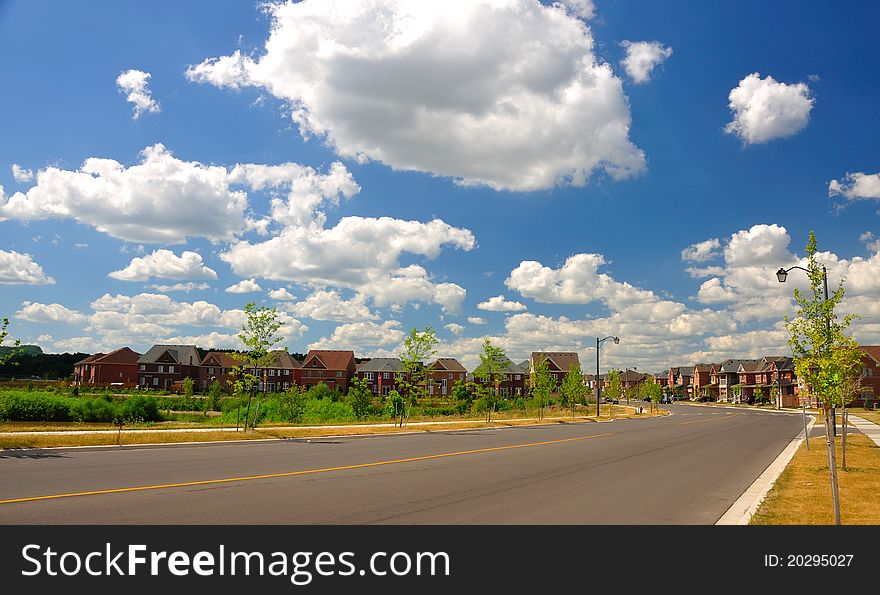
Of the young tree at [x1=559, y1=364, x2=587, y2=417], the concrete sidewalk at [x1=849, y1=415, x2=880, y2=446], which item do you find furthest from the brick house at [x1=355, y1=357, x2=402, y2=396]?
the concrete sidewalk at [x1=849, y1=415, x2=880, y2=446]

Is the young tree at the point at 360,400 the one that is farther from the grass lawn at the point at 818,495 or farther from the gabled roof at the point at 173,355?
the gabled roof at the point at 173,355

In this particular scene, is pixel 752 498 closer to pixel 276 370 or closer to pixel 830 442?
pixel 830 442

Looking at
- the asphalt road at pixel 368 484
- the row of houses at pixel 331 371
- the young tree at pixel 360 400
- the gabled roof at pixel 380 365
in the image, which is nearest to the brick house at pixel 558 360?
the row of houses at pixel 331 371

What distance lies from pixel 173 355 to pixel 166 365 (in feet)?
8.66

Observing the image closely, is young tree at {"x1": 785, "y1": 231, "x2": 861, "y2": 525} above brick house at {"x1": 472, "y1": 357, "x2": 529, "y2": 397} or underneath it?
above

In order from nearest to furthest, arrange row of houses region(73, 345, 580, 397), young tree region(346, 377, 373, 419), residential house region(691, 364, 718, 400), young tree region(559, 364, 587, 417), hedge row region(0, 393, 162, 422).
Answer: hedge row region(0, 393, 162, 422) → young tree region(346, 377, 373, 419) → young tree region(559, 364, 587, 417) → row of houses region(73, 345, 580, 397) → residential house region(691, 364, 718, 400)

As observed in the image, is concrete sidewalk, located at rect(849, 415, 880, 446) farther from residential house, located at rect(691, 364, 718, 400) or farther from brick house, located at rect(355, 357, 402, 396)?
residential house, located at rect(691, 364, 718, 400)

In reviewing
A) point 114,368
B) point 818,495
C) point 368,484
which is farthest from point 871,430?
point 114,368

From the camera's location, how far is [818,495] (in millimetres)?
12609

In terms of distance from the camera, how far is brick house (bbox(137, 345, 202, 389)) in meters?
111
